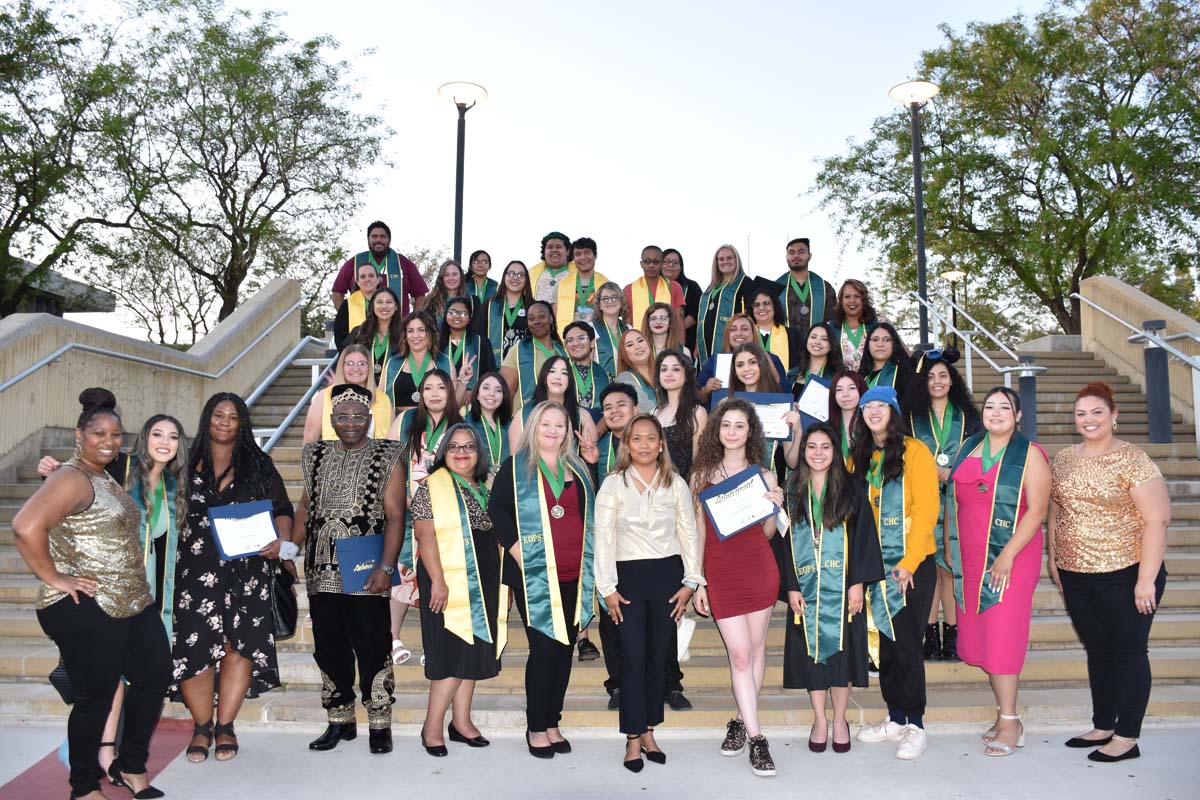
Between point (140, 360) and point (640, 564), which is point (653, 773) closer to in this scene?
point (640, 564)

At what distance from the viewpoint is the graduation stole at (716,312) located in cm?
805

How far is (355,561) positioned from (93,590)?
1147 millimetres

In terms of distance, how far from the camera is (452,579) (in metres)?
4.63

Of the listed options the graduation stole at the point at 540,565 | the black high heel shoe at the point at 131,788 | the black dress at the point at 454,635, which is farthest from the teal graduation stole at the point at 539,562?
the black high heel shoe at the point at 131,788

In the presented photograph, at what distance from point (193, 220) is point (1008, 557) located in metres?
22.2

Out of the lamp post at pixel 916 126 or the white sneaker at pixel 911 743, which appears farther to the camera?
the lamp post at pixel 916 126

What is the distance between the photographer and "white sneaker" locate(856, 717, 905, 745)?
484cm

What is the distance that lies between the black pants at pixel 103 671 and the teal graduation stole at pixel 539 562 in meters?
1.71

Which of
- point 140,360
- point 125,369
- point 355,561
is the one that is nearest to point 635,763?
point 355,561

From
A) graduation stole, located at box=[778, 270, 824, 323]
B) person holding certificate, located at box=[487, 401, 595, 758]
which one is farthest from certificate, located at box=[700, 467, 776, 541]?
graduation stole, located at box=[778, 270, 824, 323]

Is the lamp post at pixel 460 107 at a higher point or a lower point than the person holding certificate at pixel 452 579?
higher

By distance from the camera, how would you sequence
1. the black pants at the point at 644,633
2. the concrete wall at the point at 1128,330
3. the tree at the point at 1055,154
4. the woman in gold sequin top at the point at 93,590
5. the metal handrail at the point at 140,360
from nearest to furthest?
the woman in gold sequin top at the point at 93,590 → the black pants at the point at 644,633 → the metal handrail at the point at 140,360 → the concrete wall at the point at 1128,330 → the tree at the point at 1055,154

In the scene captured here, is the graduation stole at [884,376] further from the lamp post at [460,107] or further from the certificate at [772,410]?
the lamp post at [460,107]

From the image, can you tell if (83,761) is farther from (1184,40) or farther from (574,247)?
(1184,40)
